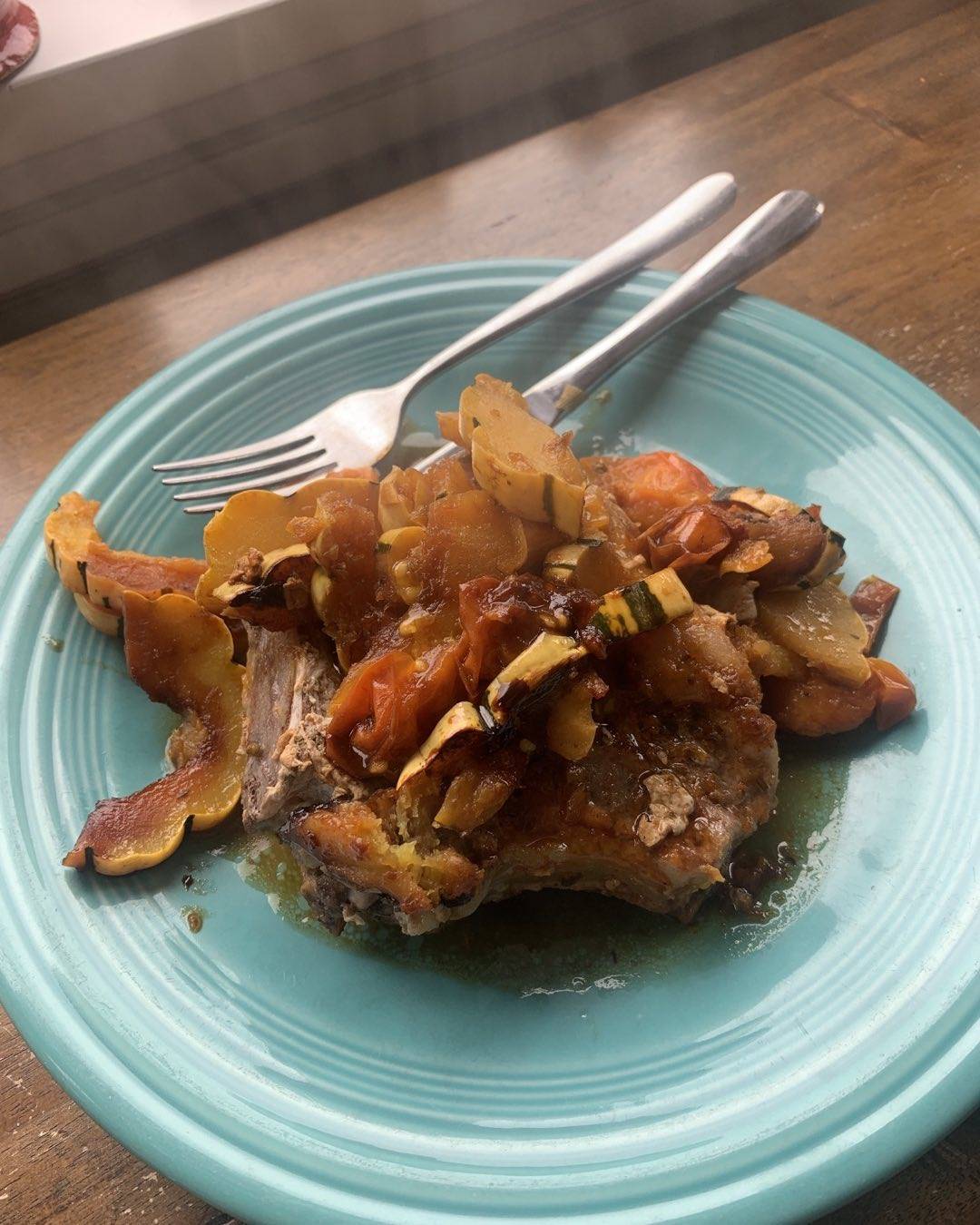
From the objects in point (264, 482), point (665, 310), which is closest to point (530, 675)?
point (264, 482)

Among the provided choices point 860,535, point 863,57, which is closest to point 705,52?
point 863,57

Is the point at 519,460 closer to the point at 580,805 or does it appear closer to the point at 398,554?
the point at 398,554

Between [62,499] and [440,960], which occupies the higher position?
[62,499]

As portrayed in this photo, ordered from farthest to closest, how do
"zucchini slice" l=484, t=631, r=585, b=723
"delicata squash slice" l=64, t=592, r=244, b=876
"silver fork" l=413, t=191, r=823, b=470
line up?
1. "silver fork" l=413, t=191, r=823, b=470
2. "delicata squash slice" l=64, t=592, r=244, b=876
3. "zucchini slice" l=484, t=631, r=585, b=723

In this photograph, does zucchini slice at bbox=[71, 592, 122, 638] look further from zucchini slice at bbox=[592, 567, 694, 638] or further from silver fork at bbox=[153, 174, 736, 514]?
zucchini slice at bbox=[592, 567, 694, 638]

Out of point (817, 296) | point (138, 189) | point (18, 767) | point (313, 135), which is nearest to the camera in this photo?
point (18, 767)

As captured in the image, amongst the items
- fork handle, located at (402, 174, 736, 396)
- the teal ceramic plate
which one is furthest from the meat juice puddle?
fork handle, located at (402, 174, 736, 396)

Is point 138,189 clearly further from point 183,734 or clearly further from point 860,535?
point 860,535
